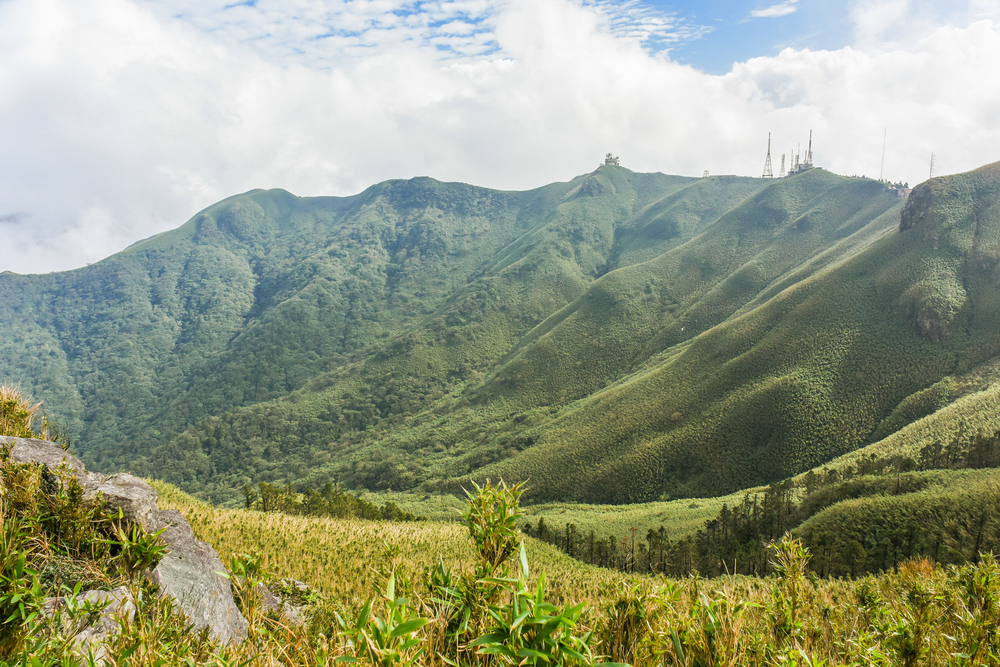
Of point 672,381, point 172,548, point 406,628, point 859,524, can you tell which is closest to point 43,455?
point 172,548

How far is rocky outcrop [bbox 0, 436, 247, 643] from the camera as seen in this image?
6.29 metres

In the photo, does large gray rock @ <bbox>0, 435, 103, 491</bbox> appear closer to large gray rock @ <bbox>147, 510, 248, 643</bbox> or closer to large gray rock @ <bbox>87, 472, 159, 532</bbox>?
large gray rock @ <bbox>87, 472, 159, 532</bbox>

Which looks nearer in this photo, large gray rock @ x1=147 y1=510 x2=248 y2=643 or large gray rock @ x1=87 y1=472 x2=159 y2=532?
large gray rock @ x1=147 y1=510 x2=248 y2=643

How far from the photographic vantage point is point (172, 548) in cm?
792

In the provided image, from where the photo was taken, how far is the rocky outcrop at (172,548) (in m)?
6.29

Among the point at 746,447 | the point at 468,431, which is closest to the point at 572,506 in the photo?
the point at 746,447

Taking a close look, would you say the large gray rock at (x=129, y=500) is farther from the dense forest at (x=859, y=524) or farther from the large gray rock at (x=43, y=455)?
the dense forest at (x=859, y=524)

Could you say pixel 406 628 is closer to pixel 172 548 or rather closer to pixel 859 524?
pixel 172 548

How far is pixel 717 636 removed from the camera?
10.7 ft

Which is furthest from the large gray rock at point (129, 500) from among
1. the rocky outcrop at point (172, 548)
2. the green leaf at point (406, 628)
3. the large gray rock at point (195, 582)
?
the green leaf at point (406, 628)

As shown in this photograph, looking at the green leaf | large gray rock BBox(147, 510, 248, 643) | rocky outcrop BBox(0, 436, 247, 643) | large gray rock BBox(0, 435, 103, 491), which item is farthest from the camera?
large gray rock BBox(0, 435, 103, 491)

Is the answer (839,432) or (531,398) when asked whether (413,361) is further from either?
(839,432)

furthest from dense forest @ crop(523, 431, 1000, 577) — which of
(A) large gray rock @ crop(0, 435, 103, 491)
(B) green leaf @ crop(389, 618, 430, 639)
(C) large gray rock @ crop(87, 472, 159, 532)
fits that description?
(B) green leaf @ crop(389, 618, 430, 639)

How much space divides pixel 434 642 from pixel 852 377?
303ft
